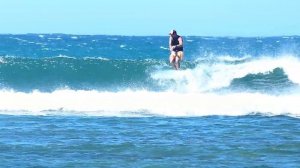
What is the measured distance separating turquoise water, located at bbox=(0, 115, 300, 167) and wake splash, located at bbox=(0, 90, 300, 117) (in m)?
1.54

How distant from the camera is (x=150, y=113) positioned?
62.6ft

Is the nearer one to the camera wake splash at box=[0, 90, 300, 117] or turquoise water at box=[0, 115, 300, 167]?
turquoise water at box=[0, 115, 300, 167]

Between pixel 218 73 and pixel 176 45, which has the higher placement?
pixel 176 45

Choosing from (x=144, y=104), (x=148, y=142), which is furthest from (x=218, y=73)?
(x=148, y=142)

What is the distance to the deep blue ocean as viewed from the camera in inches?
501

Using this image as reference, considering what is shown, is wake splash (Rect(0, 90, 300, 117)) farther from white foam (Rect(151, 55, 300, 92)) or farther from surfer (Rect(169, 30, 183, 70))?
white foam (Rect(151, 55, 300, 92))

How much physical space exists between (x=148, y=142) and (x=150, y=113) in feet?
16.8

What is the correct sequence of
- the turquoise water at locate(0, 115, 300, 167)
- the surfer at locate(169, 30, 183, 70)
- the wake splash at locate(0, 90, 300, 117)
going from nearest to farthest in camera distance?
1. the turquoise water at locate(0, 115, 300, 167)
2. the wake splash at locate(0, 90, 300, 117)
3. the surfer at locate(169, 30, 183, 70)

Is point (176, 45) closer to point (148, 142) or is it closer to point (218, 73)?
point (218, 73)

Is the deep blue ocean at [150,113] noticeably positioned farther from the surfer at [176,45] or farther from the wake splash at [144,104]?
the surfer at [176,45]

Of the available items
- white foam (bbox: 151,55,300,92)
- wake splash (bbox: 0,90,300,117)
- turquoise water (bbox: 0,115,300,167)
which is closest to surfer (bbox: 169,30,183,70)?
wake splash (bbox: 0,90,300,117)

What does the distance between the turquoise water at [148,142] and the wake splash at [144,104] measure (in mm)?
1540

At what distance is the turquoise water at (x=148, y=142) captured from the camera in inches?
483

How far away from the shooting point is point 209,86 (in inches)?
1004
